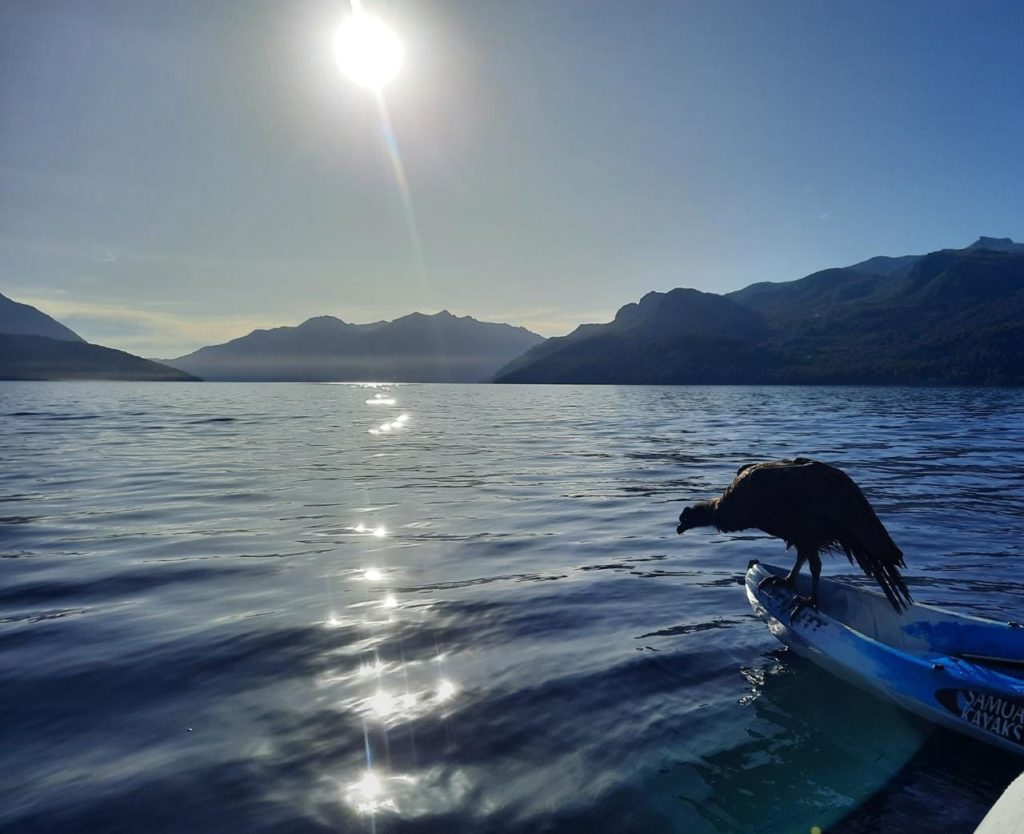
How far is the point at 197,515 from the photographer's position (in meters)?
17.2

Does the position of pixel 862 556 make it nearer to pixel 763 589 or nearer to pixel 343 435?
pixel 763 589

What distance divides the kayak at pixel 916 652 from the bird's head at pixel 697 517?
1.21m

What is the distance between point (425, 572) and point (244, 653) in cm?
441

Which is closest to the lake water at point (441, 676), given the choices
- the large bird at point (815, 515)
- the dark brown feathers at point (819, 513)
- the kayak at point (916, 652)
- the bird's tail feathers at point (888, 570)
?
the kayak at point (916, 652)

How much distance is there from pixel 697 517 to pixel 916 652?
3.34m

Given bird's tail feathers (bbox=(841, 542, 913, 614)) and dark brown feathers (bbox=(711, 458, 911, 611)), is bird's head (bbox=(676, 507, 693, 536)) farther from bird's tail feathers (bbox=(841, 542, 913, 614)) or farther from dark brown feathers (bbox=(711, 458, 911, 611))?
bird's tail feathers (bbox=(841, 542, 913, 614))

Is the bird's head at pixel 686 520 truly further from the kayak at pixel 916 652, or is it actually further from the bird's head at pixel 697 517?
the kayak at pixel 916 652

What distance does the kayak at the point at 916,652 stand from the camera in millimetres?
6133

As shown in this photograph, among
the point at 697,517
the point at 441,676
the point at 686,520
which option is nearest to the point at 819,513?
the point at 697,517

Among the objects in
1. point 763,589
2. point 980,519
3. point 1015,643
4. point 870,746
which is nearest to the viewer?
point 870,746

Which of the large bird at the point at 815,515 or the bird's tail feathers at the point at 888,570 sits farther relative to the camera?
the large bird at the point at 815,515

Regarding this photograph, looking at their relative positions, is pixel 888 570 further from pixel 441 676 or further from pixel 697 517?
pixel 441 676

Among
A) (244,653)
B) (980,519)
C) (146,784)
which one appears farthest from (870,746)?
(980,519)

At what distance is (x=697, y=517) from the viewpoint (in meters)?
10.1
